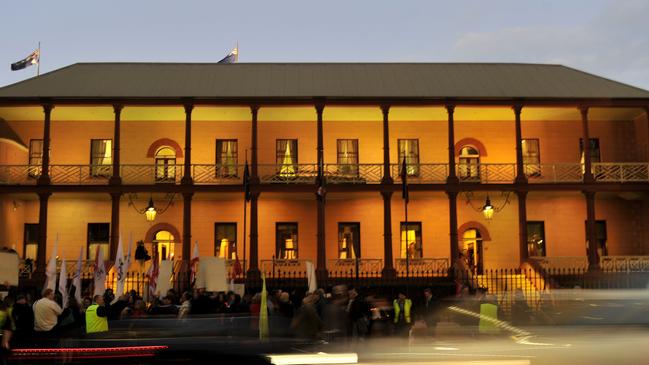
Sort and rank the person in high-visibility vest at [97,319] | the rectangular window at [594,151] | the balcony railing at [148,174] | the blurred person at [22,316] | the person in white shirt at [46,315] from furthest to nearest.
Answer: the rectangular window at [594,151]
the balcony railing at [148,174]
the person in white shirt at [46,315]
the blurred person at [22,316]
the person in high-visibility vest at [97,319]

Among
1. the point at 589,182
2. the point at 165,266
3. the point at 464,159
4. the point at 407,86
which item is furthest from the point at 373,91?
the point at 165,266

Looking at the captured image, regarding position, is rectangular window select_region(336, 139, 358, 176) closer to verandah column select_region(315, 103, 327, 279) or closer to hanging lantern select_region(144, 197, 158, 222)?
verandah column select_region(315, 103, 327, 279)

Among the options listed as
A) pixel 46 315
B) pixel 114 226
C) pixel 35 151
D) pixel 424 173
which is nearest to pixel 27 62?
pixel 35 151

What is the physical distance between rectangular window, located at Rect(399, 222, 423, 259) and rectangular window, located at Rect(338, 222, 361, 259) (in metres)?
1.68

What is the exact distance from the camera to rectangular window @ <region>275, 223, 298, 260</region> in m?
30.1

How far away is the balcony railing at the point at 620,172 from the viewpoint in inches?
1115

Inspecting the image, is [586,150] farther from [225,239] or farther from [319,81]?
[225,239]

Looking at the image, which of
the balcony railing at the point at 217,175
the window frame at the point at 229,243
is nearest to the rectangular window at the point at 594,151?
the balcony railing at the point at 217,175

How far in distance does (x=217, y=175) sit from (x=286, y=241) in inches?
145

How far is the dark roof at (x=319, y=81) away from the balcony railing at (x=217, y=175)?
10.3 feet

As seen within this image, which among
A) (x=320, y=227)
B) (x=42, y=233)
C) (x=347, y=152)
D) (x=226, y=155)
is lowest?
(x=42, y=233)

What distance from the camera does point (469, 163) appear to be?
98.0ft

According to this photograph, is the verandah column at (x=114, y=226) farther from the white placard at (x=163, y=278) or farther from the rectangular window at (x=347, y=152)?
the rectangular window at (x=347, y=152)

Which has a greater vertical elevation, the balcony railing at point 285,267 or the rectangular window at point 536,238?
the rectangular window at point 536,238
